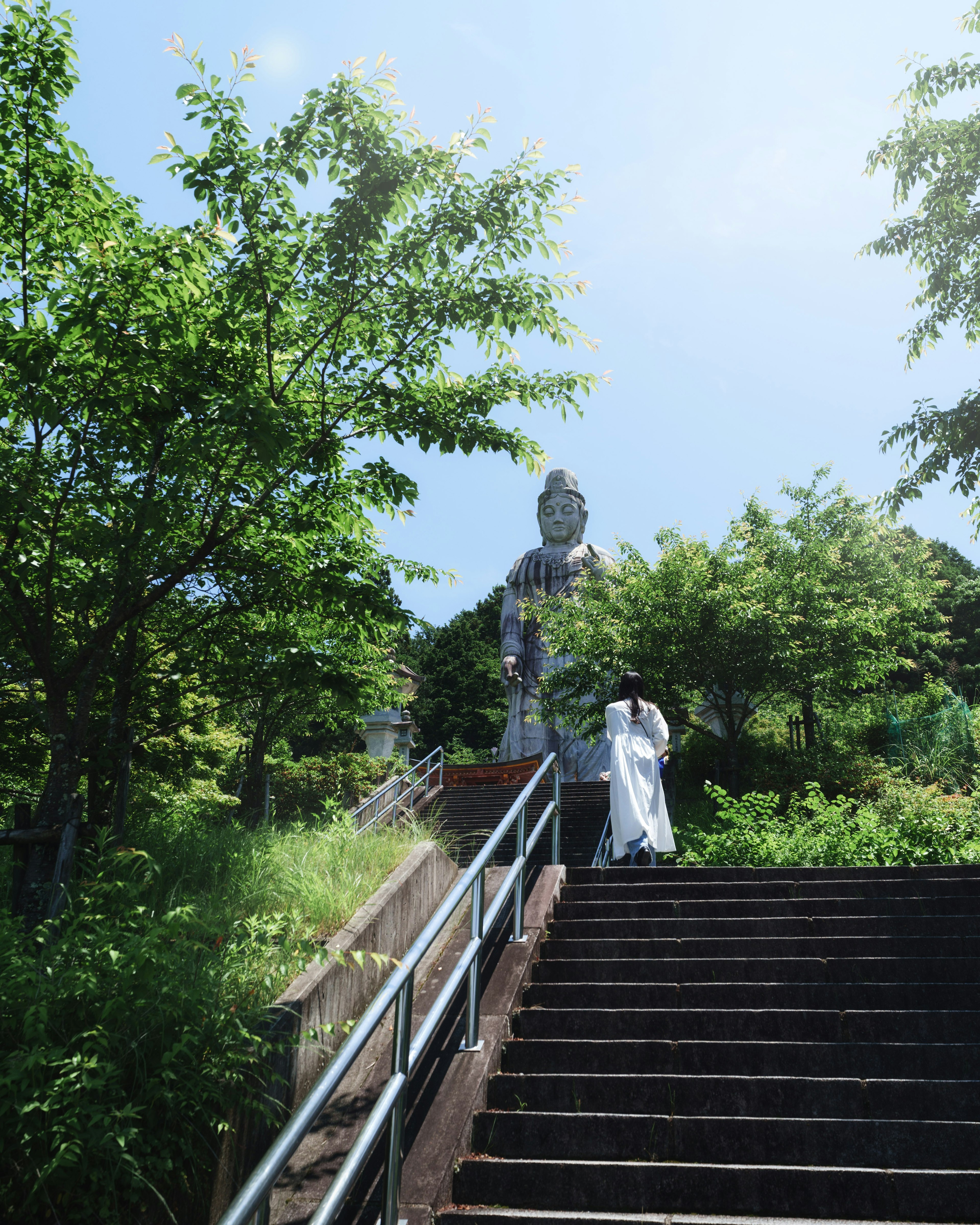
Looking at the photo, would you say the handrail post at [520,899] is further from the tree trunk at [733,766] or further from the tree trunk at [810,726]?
the tree trunk at [810,726]

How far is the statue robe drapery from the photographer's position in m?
19.6

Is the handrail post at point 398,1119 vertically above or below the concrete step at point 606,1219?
above

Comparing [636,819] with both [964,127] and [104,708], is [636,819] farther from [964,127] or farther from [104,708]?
[964,127]

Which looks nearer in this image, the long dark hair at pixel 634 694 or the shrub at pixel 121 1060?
the shrub at pixel 121 1060

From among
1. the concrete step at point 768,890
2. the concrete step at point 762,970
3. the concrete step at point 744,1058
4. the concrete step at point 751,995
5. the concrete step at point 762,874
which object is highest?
the concrete step at point 762,874

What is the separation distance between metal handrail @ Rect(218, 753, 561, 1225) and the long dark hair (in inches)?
75.7

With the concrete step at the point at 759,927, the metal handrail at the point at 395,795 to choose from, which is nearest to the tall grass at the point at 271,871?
the concrete step at the point at 759,927

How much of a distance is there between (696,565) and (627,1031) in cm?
1006

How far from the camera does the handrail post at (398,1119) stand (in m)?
2.93

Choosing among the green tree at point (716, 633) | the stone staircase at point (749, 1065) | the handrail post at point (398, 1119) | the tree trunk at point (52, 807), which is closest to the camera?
the handrail post at point (398, 1119)

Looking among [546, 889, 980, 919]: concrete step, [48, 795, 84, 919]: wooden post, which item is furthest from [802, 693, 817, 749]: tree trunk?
[48, 795, 84, 919]: wooden post

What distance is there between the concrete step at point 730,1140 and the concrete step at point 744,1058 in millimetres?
335

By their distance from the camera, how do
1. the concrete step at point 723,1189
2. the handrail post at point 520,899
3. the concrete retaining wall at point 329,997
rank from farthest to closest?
the handrail post at point 520,899, the concrete retaining wall at point 329,997, the concrete step at point 723,1189

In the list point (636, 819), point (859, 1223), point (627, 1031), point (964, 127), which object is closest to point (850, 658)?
point (964, 127)
